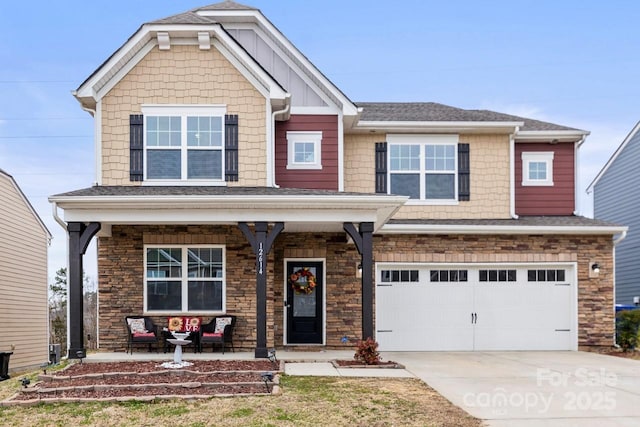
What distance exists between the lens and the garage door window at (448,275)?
1542 centimetres

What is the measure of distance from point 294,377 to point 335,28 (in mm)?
19001

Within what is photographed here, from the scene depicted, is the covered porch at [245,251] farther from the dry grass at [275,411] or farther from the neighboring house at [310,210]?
the dry grass at [275,411]

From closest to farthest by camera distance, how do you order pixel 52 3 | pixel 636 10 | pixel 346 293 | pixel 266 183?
pixel 266 183
pixel 346 293
pixel 636 10
pixel 52 3

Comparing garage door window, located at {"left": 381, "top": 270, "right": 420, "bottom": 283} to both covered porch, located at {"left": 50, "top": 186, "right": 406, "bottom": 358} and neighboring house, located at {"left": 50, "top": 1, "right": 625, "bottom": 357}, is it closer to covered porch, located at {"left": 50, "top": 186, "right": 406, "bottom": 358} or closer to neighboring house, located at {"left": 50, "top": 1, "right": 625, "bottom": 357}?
neighboring house, located at {"left": 50, "top": 1, "right": 625, "bottom": 357}

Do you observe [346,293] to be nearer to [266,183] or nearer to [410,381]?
[266,183]

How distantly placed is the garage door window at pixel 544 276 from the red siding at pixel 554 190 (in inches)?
66.2

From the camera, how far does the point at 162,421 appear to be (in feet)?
24.4

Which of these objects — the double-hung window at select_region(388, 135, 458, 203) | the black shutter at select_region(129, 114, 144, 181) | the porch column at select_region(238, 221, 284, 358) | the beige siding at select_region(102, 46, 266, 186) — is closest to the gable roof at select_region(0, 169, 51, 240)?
the beige siding at select_region(102, 46, 266, 186)

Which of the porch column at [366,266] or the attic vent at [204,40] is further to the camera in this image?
the attic vent at [204,40]

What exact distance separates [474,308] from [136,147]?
8.29 m

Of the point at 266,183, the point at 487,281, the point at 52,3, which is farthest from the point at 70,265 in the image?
the point at 52,3

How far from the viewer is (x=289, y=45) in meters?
15.2

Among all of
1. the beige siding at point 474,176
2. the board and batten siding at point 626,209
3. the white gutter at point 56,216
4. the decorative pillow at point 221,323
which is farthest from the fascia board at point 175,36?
the board and batten siding at point 626,209

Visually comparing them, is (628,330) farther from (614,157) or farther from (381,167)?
(614,157)
